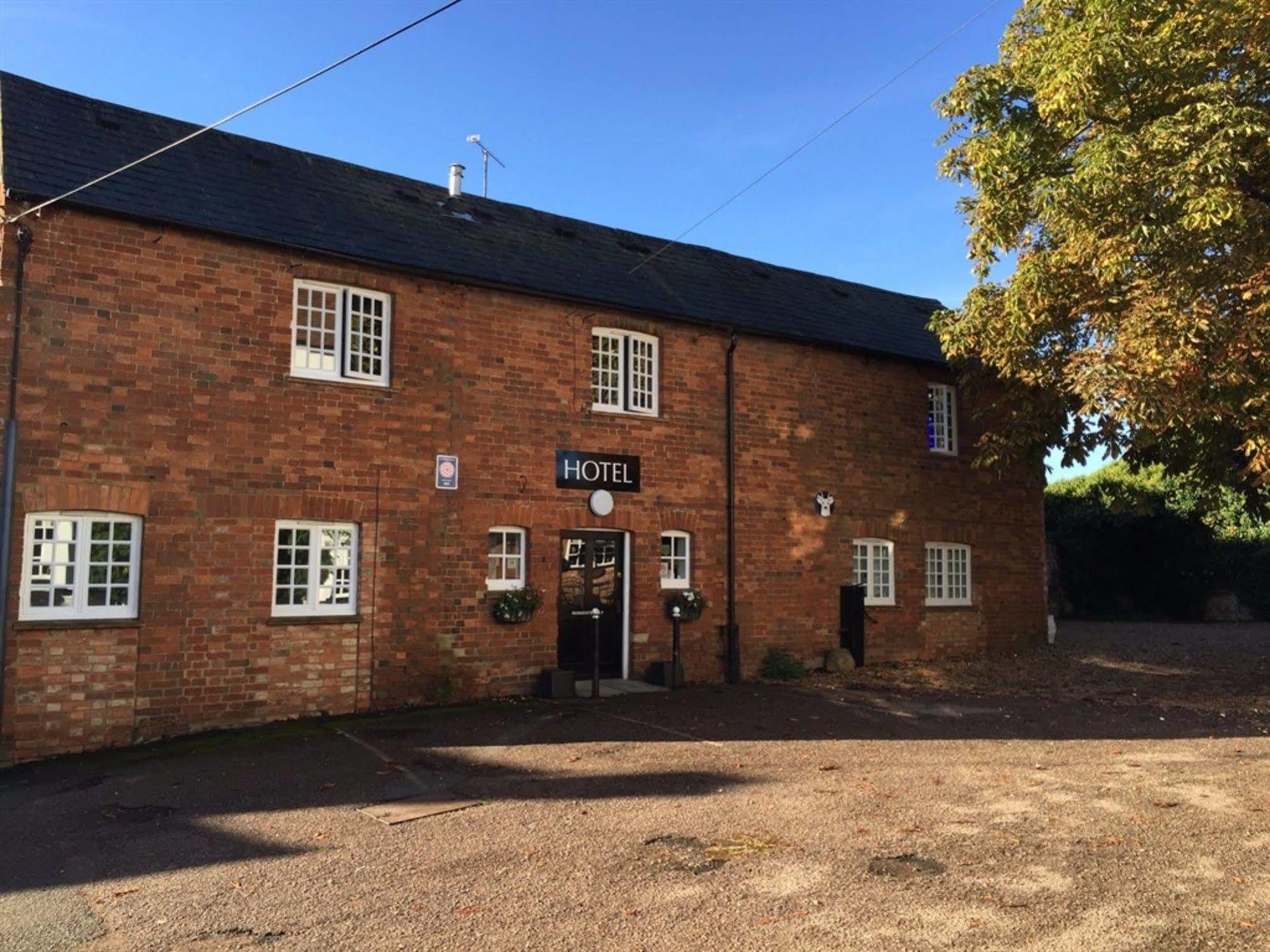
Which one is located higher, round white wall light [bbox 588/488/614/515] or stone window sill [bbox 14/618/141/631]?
round white wall light [bbox 588/488/614/515]

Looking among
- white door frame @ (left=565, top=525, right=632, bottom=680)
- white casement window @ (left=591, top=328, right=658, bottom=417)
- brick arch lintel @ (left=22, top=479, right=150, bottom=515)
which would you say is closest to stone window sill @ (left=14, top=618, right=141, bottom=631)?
brick arch lintel @ (left=22, top=479, right=150, bottom=515)

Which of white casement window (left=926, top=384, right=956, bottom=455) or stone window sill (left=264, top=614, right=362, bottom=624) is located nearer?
stone window sill (left=264, top=614, right=362, bottom=624)

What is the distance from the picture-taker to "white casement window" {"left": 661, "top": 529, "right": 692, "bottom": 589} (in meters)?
14.3

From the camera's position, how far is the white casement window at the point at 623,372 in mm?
13828

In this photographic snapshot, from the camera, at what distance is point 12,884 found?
5.96 metres

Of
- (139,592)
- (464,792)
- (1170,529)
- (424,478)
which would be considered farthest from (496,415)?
(1170,529)

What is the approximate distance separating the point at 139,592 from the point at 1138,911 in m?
9.32

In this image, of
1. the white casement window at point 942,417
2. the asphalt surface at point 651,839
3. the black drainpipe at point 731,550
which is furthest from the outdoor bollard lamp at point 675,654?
the white casement window at point 942,417

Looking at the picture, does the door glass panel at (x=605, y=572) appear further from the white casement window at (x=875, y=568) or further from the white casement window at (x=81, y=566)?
the white casement window at (x=81, y=566)

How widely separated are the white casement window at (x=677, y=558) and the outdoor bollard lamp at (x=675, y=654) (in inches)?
25.5

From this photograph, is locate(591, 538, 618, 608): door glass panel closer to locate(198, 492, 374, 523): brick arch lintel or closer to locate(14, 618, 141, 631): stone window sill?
locate(198, 492, 374, 523): brick arch lintel

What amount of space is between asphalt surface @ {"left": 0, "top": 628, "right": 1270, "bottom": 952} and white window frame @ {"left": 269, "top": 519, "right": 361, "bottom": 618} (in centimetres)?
136

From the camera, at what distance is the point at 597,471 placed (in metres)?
13.4

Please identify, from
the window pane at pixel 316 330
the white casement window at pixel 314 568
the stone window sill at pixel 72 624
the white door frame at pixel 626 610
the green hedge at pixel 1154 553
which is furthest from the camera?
the green hedge at pixel 1154 553
